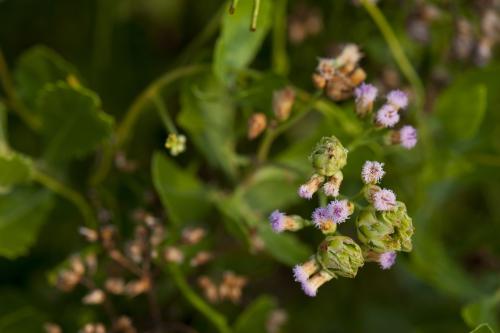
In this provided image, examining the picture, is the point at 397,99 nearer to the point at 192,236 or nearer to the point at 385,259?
the point at 385,259

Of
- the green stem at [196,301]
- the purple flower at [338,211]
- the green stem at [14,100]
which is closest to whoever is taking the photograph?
the purple flower at [338,211]

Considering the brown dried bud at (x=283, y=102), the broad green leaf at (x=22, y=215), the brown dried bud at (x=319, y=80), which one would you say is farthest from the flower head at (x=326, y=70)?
the broad green leaf at (x=22, y=215)

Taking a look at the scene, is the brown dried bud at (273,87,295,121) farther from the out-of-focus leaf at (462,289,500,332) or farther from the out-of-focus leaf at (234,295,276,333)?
the out-of-focus leaf at (462,289,500,332)

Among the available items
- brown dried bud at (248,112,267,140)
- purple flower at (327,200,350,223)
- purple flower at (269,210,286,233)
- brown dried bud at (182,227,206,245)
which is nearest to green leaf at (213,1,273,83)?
brown dried bud at (248,112,267,140)

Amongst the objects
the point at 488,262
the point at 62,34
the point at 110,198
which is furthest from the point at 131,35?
the point at 488,262

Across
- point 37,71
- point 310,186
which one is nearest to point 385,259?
point 310,186

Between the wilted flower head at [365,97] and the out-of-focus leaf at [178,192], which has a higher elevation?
the wilted flower head at [365,97]

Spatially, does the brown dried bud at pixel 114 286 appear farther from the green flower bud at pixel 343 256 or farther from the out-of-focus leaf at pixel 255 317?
the green flower bud at pixel 343 256
